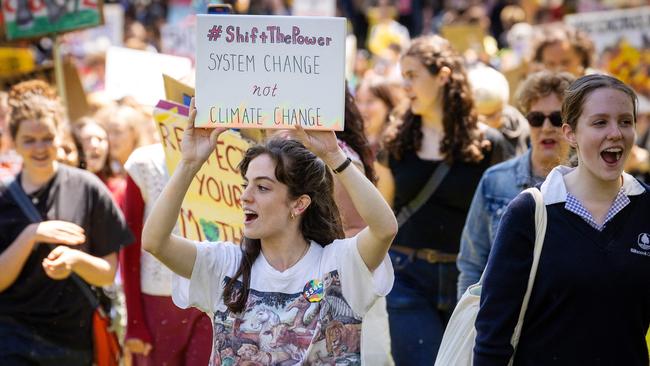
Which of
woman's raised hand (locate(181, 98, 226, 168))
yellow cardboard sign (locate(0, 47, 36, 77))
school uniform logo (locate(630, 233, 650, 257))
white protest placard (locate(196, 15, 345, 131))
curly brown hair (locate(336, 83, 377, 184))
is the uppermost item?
white protest placard (locate(196, 15, 345, 131))

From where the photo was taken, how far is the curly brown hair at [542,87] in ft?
19.7

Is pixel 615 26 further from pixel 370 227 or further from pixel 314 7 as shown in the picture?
pixel 370 227

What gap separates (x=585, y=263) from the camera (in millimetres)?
3945

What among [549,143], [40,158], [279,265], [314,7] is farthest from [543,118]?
[314,7]

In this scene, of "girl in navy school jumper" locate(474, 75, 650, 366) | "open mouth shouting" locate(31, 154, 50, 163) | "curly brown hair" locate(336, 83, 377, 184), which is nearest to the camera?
"girl in navy school jumper" locate(474, 75, 650, 366)

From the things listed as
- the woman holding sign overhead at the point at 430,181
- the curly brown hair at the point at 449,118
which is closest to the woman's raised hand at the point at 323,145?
the woman holding sign overhead at the point at 430,181

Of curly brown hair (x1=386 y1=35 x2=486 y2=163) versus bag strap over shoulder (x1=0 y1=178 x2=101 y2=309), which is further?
curly brown hair (x1=386 y1=35 x2=486 y2=163)

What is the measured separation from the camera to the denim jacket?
5781mm

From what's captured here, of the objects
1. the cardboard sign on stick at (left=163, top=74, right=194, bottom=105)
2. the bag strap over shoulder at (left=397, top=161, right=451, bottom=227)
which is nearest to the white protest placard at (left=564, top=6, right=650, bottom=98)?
the bag strap over shoulder at (left=397, top=161, right=451, bottom=227)

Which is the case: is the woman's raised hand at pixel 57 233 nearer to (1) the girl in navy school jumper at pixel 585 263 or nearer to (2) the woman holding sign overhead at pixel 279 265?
(2) the woman holding sign overhead at pixel 279 265

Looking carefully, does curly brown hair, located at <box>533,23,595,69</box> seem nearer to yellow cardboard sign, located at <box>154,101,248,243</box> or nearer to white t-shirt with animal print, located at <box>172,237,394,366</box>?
yellow cardboard sign, located at <box>154,101,248,243</box>

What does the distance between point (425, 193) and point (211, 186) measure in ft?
4.72

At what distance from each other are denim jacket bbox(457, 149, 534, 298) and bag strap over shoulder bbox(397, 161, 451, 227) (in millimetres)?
703

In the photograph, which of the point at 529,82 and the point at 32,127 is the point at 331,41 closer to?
the point at 529,82
